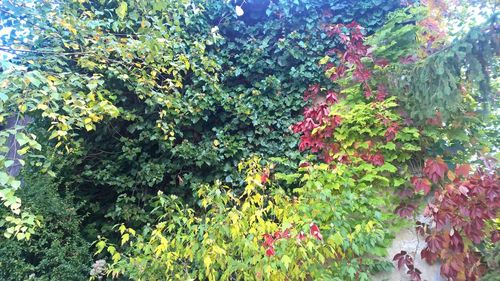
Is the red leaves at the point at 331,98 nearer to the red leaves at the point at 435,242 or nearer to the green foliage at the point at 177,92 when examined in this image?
the green foliage at the point at 177,92

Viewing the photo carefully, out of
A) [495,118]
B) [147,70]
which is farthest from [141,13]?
[495,118]

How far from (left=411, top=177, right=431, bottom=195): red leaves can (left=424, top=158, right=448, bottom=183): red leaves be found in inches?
2.0

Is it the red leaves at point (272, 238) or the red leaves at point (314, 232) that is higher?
the red leaves at point (314, 232)

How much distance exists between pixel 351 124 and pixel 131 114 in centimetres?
231

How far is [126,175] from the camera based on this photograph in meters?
3.79

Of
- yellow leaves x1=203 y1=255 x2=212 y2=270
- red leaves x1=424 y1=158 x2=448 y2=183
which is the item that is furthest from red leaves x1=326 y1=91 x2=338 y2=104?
yellow leaves x1=203 y1=255 x2=212 y2=270

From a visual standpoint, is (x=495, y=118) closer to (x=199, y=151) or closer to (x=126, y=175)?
(x=199, y=151)

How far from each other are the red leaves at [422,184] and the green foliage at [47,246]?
2.98 meters

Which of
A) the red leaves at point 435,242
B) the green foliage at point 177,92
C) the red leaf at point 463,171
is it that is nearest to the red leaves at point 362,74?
the green foliage at point 177,92

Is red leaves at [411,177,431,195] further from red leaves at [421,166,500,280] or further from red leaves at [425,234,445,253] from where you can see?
red leaves at [425,234,445,253]

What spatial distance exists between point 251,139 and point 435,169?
182cm

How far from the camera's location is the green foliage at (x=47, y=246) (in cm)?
286

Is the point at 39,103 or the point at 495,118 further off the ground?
Result: the point at 495,118

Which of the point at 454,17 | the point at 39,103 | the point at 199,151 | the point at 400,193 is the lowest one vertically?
the point at 199,151
